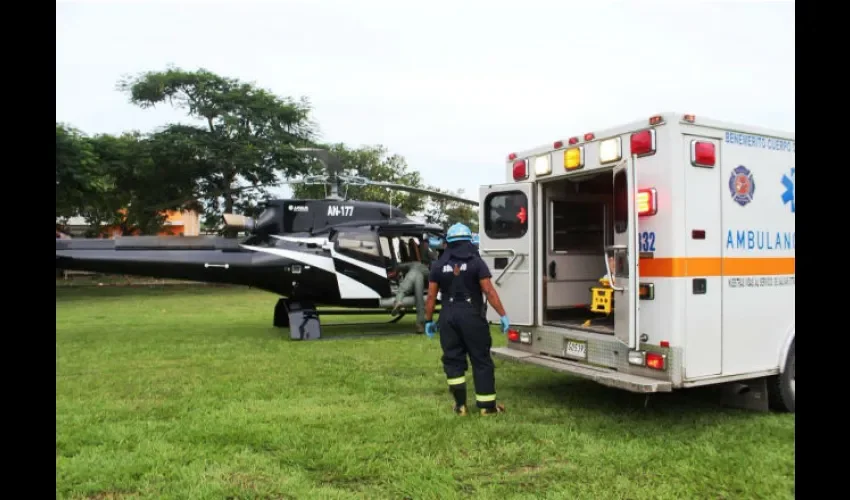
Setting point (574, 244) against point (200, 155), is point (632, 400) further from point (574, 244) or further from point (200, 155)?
point (200, 155)

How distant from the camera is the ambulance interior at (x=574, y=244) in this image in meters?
6.47

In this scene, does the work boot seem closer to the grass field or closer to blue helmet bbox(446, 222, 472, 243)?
the grass field

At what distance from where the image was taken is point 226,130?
29406mm

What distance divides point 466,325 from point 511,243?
117cm

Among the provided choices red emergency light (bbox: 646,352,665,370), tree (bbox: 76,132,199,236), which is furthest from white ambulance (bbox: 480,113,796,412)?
tree (bbox: 76,132,199,236)

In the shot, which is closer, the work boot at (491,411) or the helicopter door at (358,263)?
the work boot at (491,411)

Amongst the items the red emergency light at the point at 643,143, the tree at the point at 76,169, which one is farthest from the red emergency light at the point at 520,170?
the tree at the point at 76,169

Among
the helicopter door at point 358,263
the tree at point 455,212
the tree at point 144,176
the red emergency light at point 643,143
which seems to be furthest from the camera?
the tree at point 455,212

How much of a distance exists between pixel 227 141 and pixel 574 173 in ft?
83.9

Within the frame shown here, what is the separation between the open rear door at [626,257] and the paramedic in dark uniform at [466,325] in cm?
111

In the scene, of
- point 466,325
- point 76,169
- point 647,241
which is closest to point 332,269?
point 466,325

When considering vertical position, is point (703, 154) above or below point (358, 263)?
above

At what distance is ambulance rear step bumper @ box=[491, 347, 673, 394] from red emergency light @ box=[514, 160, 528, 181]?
5.74 feet

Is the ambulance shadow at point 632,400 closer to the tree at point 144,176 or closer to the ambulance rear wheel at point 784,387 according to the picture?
the ambulance rear wheel at point 784,387
